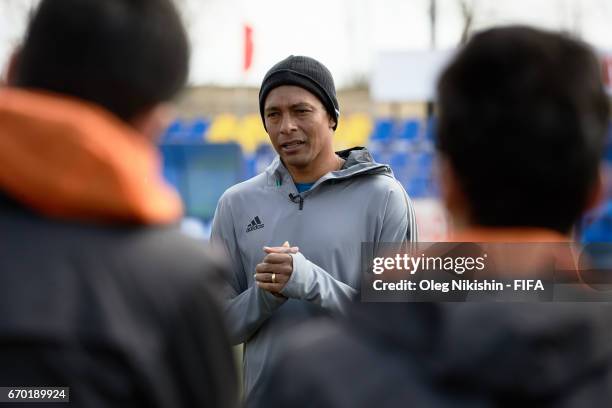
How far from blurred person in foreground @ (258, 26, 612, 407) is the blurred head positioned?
2.22 metres

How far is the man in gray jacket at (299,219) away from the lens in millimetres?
3250

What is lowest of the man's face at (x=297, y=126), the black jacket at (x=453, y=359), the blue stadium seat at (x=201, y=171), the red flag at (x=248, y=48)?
the black jacket at (x=453, y=359)

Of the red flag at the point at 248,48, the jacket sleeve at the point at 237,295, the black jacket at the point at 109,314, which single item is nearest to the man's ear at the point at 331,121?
the jacket sleeve at the point at 237,295

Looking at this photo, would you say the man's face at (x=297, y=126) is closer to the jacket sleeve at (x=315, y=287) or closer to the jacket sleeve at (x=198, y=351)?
the jacket sleeve at (x=315, y=287)

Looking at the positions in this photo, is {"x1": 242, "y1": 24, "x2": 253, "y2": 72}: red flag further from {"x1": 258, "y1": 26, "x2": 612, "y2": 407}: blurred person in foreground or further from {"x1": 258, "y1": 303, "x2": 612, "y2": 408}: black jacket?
{"x1": 258, "y1": 303, "x2": 612, "y2": 408}: black jacket

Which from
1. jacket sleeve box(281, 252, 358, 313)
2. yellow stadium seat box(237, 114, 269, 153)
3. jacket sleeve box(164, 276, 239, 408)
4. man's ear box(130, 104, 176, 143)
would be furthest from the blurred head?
yellow stadium seat box(237, 114, 269, 153)

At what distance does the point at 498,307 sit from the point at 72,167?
2.10 feet

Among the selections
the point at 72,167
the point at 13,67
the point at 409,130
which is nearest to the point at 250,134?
the point at 409,130

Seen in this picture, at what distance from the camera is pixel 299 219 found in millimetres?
3455

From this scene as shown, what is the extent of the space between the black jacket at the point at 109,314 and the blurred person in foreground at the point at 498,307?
16 centimetres

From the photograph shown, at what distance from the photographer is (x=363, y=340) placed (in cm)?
123

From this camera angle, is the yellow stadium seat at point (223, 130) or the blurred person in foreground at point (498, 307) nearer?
the blurred person in foreground at point (498, 307)

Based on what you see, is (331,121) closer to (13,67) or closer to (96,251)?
(13,67)

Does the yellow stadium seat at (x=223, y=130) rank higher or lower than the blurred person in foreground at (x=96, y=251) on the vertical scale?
higher
